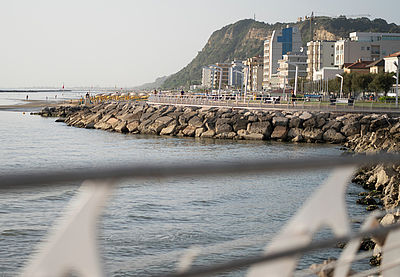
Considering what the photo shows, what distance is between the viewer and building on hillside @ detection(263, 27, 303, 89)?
14038 centimetres

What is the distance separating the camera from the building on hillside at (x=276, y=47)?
14038 centimetres

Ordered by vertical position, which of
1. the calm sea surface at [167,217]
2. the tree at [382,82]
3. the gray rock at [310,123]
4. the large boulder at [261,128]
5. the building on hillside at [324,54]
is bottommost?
the calm sea surface at [167,217]

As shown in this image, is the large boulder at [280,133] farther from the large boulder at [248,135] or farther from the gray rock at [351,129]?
the gray rock at [351,129]

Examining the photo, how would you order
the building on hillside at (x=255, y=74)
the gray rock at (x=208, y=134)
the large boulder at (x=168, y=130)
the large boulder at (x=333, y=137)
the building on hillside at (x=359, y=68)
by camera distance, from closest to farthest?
the large boulder at (x=333, y=137) < the gray rock at (x=208, y=134) < the large boulder at (x=168, y=130) < the building on hillside at (x=359, y=68) < the building on hillside at (x=255, y=74)

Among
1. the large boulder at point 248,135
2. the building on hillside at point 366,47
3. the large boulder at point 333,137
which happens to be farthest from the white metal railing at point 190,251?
the building on hillside at point 366,47

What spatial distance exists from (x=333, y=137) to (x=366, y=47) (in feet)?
254

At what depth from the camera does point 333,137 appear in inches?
1453

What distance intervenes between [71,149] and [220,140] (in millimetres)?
10235

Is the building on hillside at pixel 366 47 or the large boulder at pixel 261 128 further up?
the building on hillside at pixel 366 47

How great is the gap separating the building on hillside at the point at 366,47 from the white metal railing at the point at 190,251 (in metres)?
109

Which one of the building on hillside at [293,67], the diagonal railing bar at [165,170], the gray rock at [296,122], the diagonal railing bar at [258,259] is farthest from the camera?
the building on hillside at [293,67]

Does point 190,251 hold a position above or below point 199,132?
above

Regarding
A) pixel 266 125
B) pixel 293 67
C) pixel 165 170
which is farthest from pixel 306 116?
pixel 293 67

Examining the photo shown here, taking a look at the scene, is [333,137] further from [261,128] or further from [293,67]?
[293,67]
